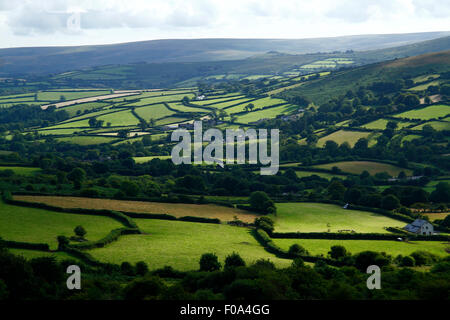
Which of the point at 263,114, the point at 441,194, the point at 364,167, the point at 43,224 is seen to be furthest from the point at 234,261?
the point at 263,114

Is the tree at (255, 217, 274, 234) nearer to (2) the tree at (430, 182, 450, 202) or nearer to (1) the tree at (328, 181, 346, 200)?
(1) the tree at (328, 181, 346, 200)

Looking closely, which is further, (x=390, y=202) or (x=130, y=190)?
(x=130, y=190)

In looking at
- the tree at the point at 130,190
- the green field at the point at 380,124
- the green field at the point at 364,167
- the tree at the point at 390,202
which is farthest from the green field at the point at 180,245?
the green field at the point at 380,124

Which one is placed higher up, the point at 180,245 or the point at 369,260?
the point at 369,260

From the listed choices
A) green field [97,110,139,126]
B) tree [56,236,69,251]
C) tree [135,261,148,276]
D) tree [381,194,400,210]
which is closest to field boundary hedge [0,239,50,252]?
tree [56,236,69,251]

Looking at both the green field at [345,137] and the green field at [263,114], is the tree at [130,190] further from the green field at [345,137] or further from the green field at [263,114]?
the green field at [263,114]

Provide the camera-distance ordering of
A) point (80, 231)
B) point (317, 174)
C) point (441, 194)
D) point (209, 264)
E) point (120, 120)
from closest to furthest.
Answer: point (209, 264) → point (80, 231) → point (441, 194) → point (317, 174) → point (120, 120)

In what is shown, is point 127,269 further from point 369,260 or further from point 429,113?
point 429,113
